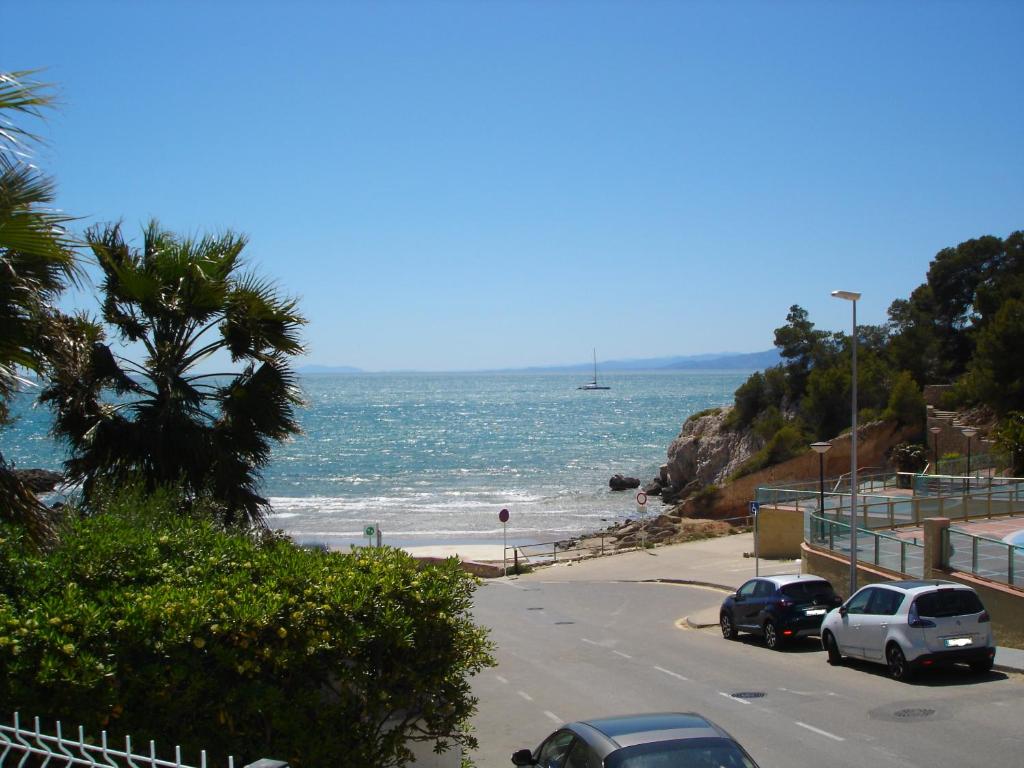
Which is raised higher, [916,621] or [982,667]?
[916,621]

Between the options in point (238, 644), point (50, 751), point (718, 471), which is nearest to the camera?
point (50, 751)

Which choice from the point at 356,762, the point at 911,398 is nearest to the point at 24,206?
the point at 356,762

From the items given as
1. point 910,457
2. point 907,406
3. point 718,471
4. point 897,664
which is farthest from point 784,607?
point 718,471

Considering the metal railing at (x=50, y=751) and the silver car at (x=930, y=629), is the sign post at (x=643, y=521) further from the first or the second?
the metal railing at (x=50, y=751)

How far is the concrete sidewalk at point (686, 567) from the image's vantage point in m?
32.3

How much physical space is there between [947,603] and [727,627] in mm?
7287

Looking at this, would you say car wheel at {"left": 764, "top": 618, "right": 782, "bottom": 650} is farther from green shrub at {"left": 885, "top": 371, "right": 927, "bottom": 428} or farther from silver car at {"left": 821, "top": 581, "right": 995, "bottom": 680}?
green shrub at {"left": 885, "top": 371, "right": 927, "bottom": 428}

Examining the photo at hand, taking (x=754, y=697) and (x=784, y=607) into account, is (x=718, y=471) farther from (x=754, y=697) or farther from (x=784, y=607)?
(x=754, y=697)

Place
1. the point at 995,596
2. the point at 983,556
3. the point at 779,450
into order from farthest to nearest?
1. the point at 779,450
2. the point at 983,556
3. the point at 995,596

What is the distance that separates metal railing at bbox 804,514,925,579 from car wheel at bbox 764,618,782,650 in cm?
335

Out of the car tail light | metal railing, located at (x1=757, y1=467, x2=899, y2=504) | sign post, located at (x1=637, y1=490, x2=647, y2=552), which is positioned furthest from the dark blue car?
sign post, located at (x1=637, y1=490, x2=647, y2=552)

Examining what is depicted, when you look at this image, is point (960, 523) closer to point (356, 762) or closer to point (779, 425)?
point (356, 762)

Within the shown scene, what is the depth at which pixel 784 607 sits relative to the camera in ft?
66.5

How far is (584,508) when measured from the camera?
72938 millimetres
